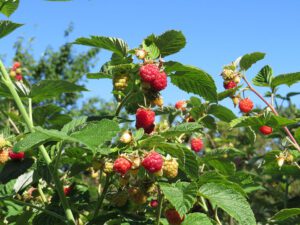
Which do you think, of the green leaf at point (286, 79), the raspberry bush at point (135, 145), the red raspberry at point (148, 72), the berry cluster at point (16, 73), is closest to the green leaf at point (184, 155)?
the raspberry bush at point (135, 145)

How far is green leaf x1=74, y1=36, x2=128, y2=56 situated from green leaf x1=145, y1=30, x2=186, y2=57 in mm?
96

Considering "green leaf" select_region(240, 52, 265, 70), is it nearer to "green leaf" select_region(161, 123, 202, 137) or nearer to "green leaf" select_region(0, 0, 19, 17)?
"green leaf" select_region(161, 123, 202, 137)

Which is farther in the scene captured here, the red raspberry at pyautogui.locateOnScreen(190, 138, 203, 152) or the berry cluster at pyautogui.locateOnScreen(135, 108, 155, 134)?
the red raspberry at pyautogui.locateOnScreen(190, 138, 203, 152)

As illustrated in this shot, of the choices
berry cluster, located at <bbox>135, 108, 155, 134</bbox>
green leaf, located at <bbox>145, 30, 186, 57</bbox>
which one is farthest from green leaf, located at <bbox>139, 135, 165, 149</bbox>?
green leaf, located at <bbox>145, 30, 186, 57</bbox>

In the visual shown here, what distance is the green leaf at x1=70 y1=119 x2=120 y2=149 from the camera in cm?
139

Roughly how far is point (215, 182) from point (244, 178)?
545 millimetres

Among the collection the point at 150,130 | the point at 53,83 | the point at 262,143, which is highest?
the point at 53,83

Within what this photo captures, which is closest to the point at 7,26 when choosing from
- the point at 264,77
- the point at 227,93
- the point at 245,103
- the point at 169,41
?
the point at 169,41

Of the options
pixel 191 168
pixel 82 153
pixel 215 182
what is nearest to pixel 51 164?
pixel 82 153

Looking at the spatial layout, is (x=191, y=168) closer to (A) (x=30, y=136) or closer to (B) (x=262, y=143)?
(A) (x=30, y=136)

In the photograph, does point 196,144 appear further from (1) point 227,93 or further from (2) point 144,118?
(2) point 144,118

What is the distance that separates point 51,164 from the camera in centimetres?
169

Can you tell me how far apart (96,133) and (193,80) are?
1.83 ft

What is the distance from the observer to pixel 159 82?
5.54 ft
